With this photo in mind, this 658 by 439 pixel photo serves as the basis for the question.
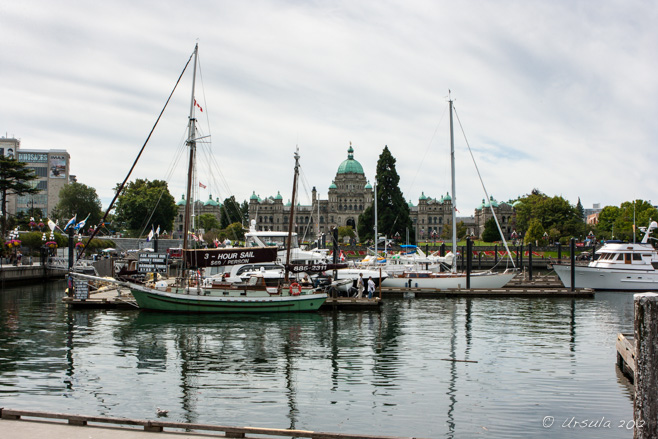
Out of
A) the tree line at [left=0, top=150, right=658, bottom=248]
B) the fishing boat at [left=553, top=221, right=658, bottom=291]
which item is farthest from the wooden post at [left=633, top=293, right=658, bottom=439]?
the tree line at [left=0, top=150, right=658, bottom=248]

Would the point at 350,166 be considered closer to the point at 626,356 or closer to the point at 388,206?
the point at 388,206

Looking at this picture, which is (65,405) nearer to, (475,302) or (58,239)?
(475,302)

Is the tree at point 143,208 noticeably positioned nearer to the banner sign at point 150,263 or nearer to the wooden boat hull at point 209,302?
the banner sign at point 150,263

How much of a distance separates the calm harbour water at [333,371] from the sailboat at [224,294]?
73cm

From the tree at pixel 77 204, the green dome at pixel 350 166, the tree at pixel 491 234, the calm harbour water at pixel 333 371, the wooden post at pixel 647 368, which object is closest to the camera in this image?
the wooden post at pixel 647 368

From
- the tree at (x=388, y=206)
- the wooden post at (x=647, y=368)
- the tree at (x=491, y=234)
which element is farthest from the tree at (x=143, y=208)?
the wooden post at (x=647, y=368)

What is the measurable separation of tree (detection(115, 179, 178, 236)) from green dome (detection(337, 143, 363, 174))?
81.9 m

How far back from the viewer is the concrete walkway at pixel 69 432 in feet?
31.5

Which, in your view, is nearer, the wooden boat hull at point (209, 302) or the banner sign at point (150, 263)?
the wooden boat hull at point (209, 302)

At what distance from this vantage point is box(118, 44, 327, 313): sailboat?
31.7 meters

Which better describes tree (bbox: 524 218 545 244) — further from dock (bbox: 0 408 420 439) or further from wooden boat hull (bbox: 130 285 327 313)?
dock (bbox: 0 408 420 439)

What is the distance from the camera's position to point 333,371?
18.8 m

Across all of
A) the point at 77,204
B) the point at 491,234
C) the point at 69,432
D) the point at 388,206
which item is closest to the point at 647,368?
the point at 69,432

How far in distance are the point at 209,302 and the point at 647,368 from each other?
84.2 feet
